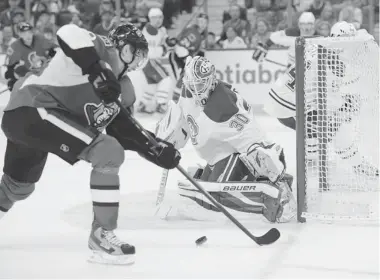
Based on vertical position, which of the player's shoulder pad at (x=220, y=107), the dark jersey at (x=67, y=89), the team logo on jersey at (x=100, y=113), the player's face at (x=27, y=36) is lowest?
the player's face at (x=27, y=36)

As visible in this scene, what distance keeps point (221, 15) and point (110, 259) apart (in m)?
6.73

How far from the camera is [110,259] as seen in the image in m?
2.94

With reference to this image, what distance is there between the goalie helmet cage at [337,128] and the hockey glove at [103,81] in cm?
111

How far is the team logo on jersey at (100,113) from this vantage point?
9.55 ft

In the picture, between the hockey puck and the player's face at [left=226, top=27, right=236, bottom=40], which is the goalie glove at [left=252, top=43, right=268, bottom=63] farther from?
the hockey puck

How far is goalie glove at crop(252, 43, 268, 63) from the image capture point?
8.33 meters

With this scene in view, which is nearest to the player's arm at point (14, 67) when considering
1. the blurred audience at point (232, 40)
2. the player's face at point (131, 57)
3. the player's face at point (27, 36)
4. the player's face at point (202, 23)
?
the player's face at point (27, 36)

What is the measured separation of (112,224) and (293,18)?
20.6 feet

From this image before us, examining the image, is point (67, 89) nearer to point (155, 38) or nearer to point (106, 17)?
point (155, 38)

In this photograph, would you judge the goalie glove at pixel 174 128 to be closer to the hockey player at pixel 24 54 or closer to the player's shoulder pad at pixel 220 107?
the player's shoulder pad at pixel 220 107

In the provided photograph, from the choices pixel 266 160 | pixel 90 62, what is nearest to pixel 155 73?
pixel 266 160

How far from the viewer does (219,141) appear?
3.78 m

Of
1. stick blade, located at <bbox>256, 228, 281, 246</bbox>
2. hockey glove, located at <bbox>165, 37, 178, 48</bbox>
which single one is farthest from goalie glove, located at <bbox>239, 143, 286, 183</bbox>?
hockey glove, located at <bbox>165, 37, 178, 48</bbox>

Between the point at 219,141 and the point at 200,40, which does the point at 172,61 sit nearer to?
the point at 200,40
